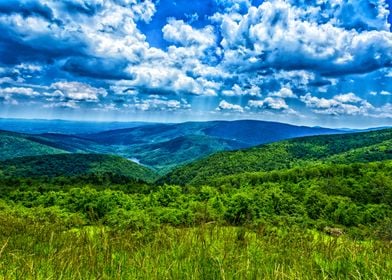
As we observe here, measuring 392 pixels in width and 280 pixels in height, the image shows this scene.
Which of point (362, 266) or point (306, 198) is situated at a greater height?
point (362, 266)

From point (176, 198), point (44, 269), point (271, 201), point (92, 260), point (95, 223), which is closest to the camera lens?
point (44, 269)

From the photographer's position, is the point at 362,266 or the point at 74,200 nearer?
the point at 362,266

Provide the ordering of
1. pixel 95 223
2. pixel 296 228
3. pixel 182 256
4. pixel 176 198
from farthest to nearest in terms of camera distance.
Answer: pixel 176 198 < pixel 296 228 < pixel 95 223 < pixel 182 256

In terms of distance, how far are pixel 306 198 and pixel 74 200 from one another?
3182 cm

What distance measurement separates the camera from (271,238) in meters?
4.93

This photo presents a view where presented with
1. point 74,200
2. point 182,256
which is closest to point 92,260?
point 182,256

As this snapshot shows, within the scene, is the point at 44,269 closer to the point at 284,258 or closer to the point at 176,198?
the point at 284,258

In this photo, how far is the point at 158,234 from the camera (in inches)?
193

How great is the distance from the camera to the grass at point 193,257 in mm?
3211

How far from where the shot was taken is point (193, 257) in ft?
12.2

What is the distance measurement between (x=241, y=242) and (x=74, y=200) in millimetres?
45251

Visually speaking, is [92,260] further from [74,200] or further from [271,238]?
[74,200]

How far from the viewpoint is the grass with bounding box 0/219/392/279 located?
126 inches

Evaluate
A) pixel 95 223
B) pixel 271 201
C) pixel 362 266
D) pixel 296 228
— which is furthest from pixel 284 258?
pixel 271 201
